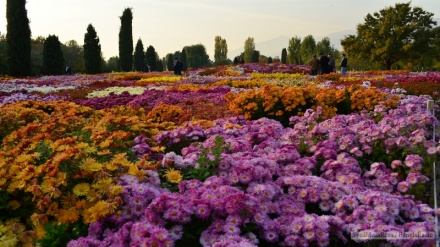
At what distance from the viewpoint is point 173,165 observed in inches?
159

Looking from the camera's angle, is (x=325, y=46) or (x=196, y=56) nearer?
(x=325, y=46)

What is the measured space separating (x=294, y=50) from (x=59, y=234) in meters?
71.9

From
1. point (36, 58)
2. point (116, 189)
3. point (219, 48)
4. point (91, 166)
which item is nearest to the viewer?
point (116, 189)

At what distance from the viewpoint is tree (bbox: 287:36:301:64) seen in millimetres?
71750

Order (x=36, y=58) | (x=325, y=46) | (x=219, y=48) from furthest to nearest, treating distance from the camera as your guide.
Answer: (x=219, y=48) < (x=325, y=46) < (x=36, y=58)

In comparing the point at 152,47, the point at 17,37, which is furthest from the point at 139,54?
the point at 17,37

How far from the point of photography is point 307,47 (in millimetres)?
67125

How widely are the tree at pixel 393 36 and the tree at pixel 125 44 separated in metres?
20.4

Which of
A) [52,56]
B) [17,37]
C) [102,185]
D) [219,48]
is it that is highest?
[219,48]

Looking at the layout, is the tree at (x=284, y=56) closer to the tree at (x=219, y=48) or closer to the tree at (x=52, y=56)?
the tree at (x=219, y=48)

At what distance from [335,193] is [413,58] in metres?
39.9

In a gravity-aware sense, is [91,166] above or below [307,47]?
below

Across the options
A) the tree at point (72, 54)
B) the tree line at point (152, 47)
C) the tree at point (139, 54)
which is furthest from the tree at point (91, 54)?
the tree at point (72, 54)

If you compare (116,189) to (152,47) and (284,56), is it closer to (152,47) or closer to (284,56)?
(152,47)
